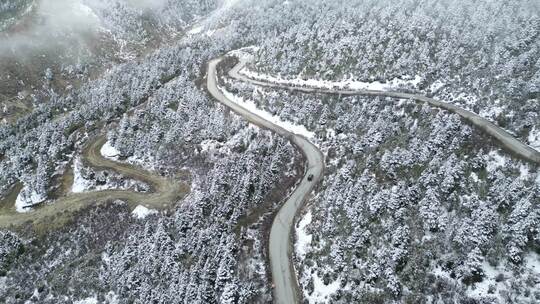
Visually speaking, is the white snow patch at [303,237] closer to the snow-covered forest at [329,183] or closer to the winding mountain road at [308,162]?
the snow-covered forest at [329,183]

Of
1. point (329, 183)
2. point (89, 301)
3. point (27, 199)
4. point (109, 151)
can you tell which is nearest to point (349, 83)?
point (329, 183)

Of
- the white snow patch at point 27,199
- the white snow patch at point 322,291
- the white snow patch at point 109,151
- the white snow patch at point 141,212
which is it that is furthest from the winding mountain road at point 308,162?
the white snow patch at point 27,199

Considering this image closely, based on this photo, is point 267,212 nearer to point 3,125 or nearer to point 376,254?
point 376,254

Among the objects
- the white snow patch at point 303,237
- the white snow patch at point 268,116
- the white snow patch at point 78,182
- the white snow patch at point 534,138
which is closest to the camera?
the white snow patch at point 303,237

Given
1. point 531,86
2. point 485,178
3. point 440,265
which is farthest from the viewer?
point 531,86

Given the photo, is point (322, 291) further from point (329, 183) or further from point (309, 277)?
point (329, 183)

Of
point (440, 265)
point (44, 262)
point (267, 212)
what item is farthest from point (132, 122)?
point (440, 265)
